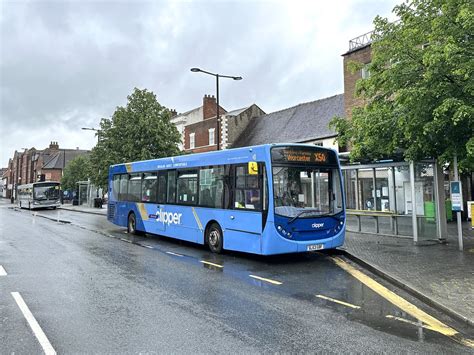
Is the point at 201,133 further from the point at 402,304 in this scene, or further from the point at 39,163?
the point at 39,163

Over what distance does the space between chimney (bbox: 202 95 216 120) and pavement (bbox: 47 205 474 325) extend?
34.4 m

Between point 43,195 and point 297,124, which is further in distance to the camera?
point 43,195

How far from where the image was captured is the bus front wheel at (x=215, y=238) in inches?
431

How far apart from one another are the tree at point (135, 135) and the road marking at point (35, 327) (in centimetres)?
2058

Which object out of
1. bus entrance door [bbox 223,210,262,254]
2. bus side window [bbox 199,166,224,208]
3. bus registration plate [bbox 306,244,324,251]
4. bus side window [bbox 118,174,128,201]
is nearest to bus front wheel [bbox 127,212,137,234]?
bus side window [bbox 118,174,128,201]

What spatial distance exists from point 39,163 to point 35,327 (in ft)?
312

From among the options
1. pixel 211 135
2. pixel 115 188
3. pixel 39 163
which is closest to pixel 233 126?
pixel 211 135

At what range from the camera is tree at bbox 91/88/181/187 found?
26750 millimetres

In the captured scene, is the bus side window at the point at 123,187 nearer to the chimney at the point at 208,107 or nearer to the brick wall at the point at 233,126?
the brick wall at the point at 233,126

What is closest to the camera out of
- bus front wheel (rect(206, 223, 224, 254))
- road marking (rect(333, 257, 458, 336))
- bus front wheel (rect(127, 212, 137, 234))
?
road marking (rect(333, 257, 458, 336))

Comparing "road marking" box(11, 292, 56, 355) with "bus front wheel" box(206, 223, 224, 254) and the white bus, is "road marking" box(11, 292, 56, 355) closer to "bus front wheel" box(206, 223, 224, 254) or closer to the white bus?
"bus front wheel" box(206, 223, 224, 254)

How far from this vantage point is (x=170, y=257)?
10.7 meters

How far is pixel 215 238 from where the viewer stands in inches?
436

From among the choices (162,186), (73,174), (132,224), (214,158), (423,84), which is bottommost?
(132,224)
